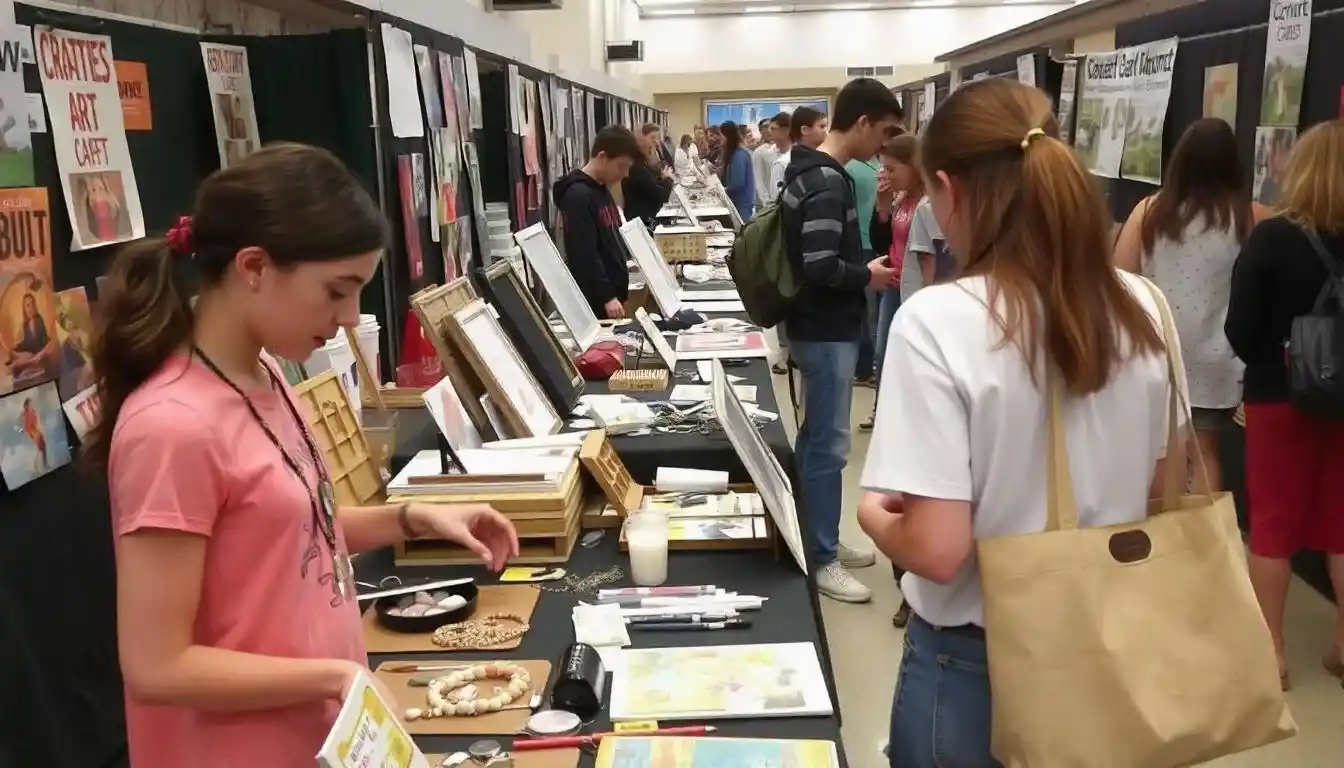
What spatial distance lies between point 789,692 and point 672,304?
309cm

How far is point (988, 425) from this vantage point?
3.86 ft

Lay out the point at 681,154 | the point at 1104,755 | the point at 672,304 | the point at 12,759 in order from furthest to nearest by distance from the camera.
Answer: the point at 681,154
the point at 672,304
the point at 12,759
the point at 1104,755

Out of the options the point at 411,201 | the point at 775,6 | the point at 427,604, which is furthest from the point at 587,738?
the point at 775,6

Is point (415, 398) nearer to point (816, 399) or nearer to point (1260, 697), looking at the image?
point (816, 399)

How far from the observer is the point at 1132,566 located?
1172 mm

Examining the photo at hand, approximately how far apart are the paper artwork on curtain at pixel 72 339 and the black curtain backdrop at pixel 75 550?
0.04 metres

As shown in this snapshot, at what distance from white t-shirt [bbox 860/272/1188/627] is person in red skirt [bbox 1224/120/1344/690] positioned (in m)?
1.65

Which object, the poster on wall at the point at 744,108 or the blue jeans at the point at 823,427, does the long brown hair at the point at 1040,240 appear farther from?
the poster on wall at the point at 744,108

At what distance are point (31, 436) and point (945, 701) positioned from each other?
154 centimetres

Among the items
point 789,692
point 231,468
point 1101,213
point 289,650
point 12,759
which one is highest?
point 1101,213

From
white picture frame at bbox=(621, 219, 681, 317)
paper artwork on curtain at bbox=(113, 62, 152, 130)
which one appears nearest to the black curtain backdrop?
paper artwork on curtain at bbox=(113, 62, 152, 130)

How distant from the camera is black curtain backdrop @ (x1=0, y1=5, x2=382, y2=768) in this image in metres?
1.86

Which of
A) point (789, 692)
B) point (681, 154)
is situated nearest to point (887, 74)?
point (681, 154)

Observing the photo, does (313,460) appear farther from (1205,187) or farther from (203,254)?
(1205,187)
